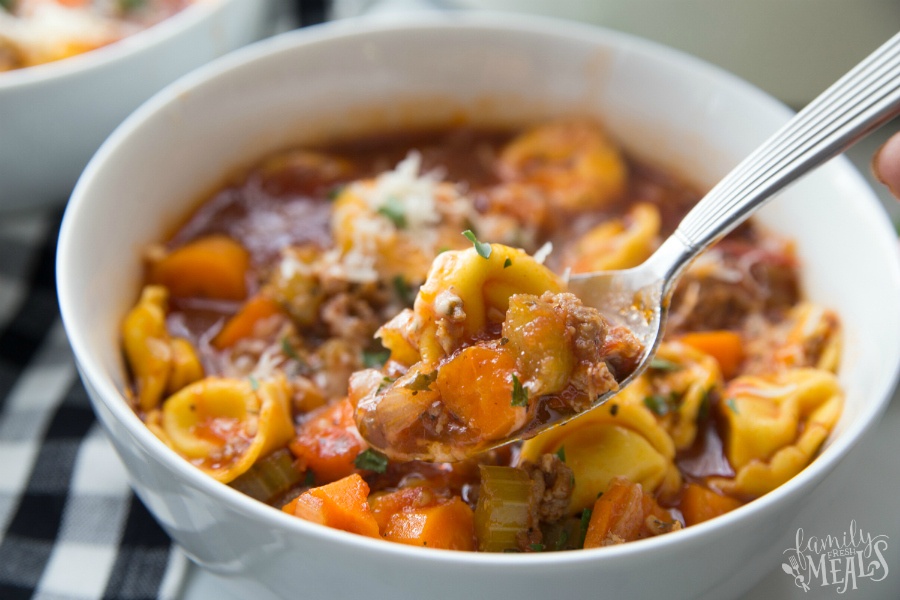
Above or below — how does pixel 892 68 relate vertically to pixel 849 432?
above

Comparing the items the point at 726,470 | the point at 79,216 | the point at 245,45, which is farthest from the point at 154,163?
the point at 726,470

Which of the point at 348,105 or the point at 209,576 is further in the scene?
the point at 348,105

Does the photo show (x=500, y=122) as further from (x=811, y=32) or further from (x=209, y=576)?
(x=209, y=576)

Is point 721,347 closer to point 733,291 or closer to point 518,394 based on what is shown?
point 733,291

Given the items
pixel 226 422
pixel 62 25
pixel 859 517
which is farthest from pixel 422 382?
pixel 62 25

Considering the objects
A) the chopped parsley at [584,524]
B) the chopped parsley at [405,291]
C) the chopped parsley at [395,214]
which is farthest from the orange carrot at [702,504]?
the chopped parsley at [395,214]
